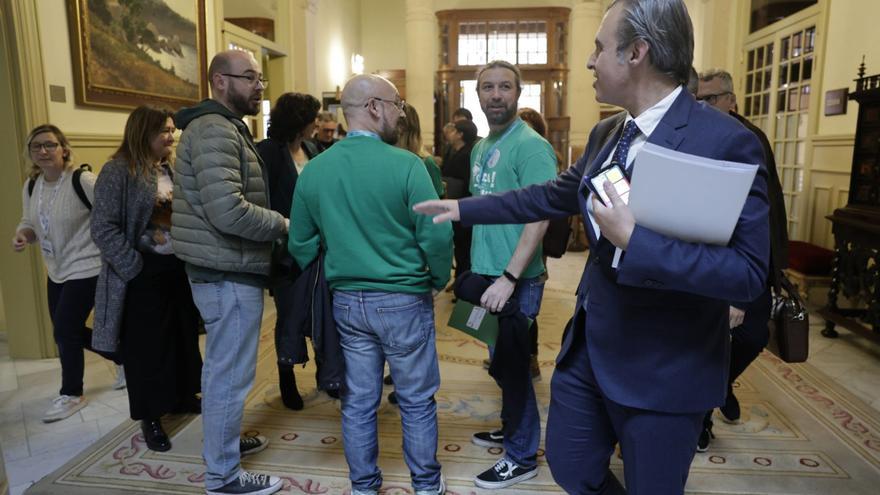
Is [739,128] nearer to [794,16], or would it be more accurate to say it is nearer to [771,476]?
[771,476]

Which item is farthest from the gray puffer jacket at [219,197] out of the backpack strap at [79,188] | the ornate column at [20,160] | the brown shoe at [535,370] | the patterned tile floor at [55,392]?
the ornate column at [20,160]

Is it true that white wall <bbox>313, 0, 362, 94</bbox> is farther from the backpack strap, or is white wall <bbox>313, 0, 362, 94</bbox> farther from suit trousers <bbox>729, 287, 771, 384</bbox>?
suit trousers <bbox>729, 287, 771, 384</bbox>

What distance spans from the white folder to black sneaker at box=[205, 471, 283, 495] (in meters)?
1.98

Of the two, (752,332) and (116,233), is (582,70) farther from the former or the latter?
(116,233)

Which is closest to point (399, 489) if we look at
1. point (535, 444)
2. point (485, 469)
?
point (485, 469)

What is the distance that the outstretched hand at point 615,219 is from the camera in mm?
1098

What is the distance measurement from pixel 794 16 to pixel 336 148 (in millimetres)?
6480

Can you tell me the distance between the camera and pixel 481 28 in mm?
12344

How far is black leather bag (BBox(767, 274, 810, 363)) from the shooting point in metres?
2.35

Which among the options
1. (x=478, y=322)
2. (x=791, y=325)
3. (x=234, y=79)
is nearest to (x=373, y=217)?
(x=478, y=322)

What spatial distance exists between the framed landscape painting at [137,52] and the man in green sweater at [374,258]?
3.00 m

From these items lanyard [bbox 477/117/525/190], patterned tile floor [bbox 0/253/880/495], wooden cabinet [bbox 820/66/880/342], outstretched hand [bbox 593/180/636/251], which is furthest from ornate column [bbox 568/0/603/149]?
outstretched hand [bbox 593/180/636/251]

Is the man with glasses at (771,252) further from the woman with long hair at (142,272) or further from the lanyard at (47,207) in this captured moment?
the lanyard at (47,207)

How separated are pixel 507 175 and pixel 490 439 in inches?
51.5
